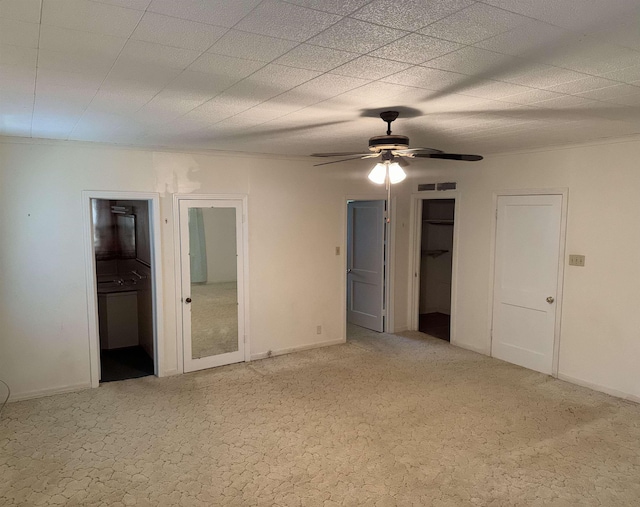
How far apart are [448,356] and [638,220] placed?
250 cm

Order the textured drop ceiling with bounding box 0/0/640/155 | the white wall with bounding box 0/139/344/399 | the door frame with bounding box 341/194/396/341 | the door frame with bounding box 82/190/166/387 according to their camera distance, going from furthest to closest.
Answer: the door frame with bounding box 341/194/396/341
the door frame with bounding box 82/190/166/387
the white wall with bounding box 0/139/344/399
the textured drop ceiling with bounding box 0/0/640/155

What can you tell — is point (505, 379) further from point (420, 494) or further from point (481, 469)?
point (420, 494)

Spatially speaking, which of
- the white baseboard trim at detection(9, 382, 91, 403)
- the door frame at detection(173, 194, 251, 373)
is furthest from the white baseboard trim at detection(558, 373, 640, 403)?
the white baseboard trim at detection(9, 382, 91, 403)

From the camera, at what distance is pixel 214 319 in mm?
5184

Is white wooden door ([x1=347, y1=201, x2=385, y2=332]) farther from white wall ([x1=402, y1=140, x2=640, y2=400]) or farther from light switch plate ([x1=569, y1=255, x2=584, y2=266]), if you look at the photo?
light switch plate ([x1=569, y1=255, x2=584, y2=266])

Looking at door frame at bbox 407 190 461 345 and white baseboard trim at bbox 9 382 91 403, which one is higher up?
door frame at bbox 407 190 461 345

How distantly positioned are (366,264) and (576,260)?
287 centimetres

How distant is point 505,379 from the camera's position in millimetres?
4805

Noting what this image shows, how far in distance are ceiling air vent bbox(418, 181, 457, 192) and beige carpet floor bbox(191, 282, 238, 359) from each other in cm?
294

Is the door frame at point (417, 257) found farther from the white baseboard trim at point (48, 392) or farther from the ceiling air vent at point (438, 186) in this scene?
the white baseboard trim at point (48, 392)

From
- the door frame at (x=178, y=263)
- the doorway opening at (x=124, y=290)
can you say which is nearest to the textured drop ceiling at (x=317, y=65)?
the door frame at (x=178, y=263)

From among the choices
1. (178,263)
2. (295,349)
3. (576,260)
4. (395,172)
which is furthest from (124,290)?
(576,260)

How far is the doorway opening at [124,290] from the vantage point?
532cm

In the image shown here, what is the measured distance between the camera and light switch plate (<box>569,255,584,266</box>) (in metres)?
4.54
